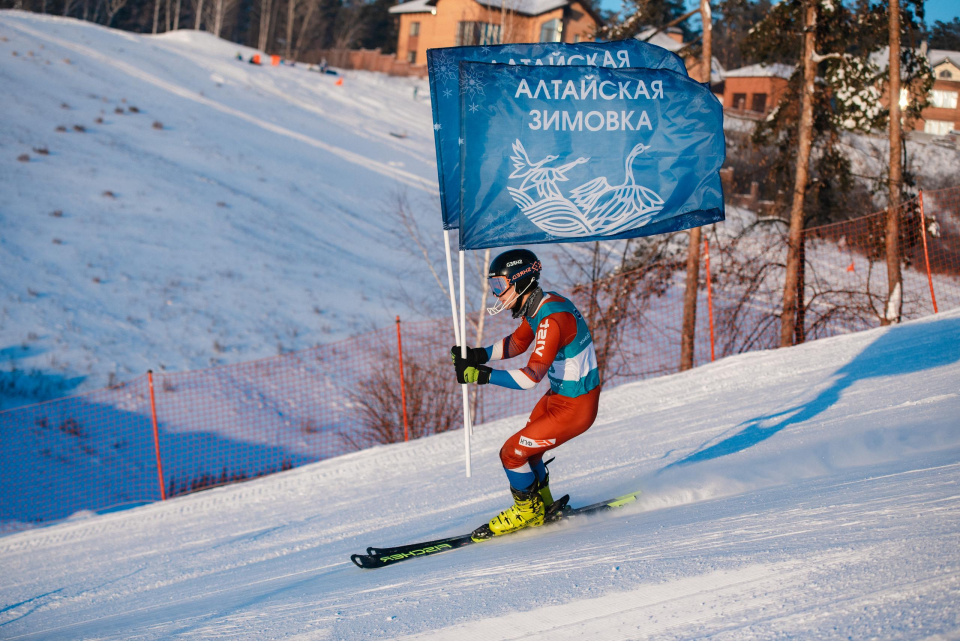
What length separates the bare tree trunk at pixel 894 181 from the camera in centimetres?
1172

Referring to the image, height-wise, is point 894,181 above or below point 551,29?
below

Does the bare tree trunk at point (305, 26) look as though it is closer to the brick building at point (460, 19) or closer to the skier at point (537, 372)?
the brick building at point (460, 19)

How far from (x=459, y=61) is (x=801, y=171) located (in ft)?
31.8

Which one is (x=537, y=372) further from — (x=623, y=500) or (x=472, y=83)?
(x=472, y=83)

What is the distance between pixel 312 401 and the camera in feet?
46.6

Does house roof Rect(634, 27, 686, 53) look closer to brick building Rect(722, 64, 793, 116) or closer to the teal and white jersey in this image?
the teal and white jersey

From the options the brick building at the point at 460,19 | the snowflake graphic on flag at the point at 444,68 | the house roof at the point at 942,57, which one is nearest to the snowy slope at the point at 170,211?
the snowflake graphic on flag at the point at 444,68

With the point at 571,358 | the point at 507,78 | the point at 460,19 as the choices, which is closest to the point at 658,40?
the point at 507,78

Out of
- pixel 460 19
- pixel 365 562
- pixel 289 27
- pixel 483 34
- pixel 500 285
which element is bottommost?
pixel 365 562

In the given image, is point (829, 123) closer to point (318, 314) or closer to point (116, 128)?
point (318, 314)

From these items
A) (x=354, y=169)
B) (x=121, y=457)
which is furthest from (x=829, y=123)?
(x=354, y=169)

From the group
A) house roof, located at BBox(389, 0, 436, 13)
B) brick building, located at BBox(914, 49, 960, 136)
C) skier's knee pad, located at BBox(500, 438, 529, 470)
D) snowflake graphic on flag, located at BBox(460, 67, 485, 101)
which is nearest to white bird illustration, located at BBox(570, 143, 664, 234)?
snowflake graphic on flag, located at BBox(460, 67, 485, 101)

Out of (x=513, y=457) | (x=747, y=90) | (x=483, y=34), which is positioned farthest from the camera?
(x=747, y=90)

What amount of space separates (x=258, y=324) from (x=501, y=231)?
13.2 metres
